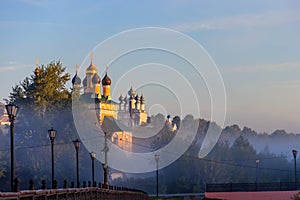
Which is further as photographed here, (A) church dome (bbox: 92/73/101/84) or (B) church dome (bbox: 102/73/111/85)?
(A) church dome (bbox: 92/73/101/84)

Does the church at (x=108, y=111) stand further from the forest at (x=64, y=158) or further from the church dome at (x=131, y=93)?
the forest at (x=64, y=158)

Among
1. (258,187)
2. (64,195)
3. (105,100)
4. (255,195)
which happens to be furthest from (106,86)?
(64,195)

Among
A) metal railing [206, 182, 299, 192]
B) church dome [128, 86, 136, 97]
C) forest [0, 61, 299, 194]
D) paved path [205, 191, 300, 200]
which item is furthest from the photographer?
church dome [128, 86, 136, 97]

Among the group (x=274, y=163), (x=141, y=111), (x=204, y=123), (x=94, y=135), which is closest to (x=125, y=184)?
(x=94, y=135)

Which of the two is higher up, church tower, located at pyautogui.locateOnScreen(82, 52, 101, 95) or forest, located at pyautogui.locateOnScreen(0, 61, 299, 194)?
church tower, located at pyautogui.locateOnScreen(82, 52, 101, 95)

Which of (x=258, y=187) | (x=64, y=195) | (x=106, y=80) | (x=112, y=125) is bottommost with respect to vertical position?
(x=258, y=187)

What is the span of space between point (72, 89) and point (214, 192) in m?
39.2

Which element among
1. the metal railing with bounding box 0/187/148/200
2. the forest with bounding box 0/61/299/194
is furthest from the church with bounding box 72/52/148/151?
the metal railing with bounding box 0/187/148/200

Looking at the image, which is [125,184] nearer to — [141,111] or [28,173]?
[28,173]

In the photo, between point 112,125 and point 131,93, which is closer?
point 112,125

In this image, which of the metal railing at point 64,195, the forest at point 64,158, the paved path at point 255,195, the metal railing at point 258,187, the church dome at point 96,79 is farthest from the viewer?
the church dome at point 96,79

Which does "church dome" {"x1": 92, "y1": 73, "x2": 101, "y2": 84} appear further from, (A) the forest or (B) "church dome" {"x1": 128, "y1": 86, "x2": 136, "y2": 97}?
(A) the forest

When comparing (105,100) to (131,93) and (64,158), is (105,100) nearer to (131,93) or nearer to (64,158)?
(131,93)

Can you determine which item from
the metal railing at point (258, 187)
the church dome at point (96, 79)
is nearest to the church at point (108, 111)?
the church dome at point (96, 79)
